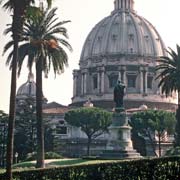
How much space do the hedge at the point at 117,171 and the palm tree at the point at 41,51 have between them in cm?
1486

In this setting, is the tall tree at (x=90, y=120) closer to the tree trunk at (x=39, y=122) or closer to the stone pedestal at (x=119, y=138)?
the stone pedestal at (x=119, y=138)

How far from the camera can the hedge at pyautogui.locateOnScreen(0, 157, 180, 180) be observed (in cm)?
2595

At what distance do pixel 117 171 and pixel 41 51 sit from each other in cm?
1713

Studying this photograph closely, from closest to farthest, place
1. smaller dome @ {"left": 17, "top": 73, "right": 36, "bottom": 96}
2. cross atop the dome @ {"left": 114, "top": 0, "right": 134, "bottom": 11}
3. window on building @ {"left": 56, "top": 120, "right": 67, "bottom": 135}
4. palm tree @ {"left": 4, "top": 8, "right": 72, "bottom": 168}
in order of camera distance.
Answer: palm tree @ {"left": 4, "top": 8, "right": 72, "bottom": 168}, window on building @ {"left": 56, "top": 120, "right": 67, "bottom": 135}, smaller dome @ {"left": 17, "top": 73, "right": 36, "bottom": 96}, cross atop the dome @ {"left": 114, "top": 0, "right": 134, "bottom": 11}

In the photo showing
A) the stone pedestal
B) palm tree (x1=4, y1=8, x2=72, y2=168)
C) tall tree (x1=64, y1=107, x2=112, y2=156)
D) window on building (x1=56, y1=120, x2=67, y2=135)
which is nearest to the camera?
palm tree (x1=4, y1=8, x2=72, y2=168)

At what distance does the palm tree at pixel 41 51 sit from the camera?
41.3m

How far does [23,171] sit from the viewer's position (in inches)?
1021

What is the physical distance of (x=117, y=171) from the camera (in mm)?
26875

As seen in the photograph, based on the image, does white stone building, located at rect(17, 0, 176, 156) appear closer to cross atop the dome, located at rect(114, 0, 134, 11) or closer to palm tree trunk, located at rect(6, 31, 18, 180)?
cross atop the dome, located at rect(114, 0, 134, 11)

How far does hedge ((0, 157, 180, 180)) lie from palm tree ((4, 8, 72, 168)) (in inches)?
585

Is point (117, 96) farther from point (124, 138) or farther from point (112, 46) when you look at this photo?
point (112, 46)

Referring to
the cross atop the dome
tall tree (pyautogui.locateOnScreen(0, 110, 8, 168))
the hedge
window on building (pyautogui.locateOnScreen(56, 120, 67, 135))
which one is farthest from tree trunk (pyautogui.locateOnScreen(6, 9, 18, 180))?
the cross atop the dome

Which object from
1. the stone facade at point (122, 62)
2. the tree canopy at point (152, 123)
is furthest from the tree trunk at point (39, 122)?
the stone facade at point (122, 62)

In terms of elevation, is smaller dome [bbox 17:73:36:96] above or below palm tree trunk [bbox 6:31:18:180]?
above
